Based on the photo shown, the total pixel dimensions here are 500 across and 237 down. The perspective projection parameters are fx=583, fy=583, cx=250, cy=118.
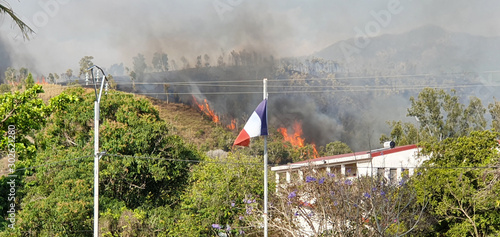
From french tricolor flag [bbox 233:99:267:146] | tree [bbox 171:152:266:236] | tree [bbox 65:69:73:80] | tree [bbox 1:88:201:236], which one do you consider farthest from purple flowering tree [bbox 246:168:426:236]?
tree [bbox 65:69:73:80]

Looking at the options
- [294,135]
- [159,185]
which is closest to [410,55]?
[294,135]

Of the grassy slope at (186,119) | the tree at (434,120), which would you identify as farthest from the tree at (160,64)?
the tree at (434,120)

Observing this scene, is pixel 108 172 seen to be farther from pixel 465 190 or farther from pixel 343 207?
pixel 343 207

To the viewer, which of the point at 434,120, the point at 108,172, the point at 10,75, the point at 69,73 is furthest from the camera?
the point at 69,73

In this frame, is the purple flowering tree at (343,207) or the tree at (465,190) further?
the tree at (465,190)

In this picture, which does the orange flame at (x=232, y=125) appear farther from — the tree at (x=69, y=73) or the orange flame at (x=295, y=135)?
the tree at (x=69, y=73)

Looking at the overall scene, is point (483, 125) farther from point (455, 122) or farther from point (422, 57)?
point (422, 57)

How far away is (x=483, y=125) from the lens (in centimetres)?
7744

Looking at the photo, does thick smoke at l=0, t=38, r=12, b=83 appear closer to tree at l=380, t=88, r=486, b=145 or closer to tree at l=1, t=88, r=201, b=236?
tree at l=380, t=88, r=486, b=145

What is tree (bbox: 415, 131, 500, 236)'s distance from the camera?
92.9 feet

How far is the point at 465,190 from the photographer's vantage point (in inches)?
1116

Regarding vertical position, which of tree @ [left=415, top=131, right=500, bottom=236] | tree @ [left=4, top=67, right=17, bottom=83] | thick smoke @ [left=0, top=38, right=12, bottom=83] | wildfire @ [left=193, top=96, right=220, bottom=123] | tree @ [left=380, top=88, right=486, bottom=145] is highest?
thick smoke @ [left=0, top=38, right=12, bottom=83]

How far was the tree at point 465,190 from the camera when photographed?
28.3 m

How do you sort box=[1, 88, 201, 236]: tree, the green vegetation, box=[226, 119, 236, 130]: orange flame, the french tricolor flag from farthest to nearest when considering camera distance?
box=[226, 119, 236, 130]: orange flame → box=[1, 88, 201, 236]: tree → the green vegetation → the french tricolor flag
